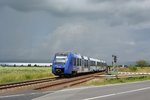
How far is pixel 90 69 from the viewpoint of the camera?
67.9 meters

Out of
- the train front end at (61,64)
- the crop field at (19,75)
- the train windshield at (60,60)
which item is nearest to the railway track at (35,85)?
the crop field at (19,75)

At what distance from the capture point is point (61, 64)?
4744 centimetres

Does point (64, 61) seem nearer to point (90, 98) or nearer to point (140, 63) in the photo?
point (90, 98)

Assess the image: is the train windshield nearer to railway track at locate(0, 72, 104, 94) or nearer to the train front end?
the train front end

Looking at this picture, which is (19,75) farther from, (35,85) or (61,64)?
(35,85)

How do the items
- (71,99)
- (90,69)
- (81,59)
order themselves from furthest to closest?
(90,69), (81,59), (71,99)

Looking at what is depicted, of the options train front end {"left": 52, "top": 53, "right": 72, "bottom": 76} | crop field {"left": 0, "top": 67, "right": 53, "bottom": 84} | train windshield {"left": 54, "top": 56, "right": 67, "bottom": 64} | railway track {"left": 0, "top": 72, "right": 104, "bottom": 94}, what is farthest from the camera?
train windshield {"left": 54, "top": 56, "right": 67, "bottom": 64}

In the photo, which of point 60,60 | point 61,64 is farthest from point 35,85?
point 60,60

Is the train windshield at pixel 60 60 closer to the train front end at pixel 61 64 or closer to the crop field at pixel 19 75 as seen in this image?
the train front end at pixel 61 64

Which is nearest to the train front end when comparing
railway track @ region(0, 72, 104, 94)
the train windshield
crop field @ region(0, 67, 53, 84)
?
the train windshield

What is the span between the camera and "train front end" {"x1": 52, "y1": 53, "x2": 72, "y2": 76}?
47013mm

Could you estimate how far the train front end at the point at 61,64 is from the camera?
4701 cm

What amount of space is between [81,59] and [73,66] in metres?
7.13

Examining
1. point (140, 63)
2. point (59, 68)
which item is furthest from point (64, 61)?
point (140, 63)
